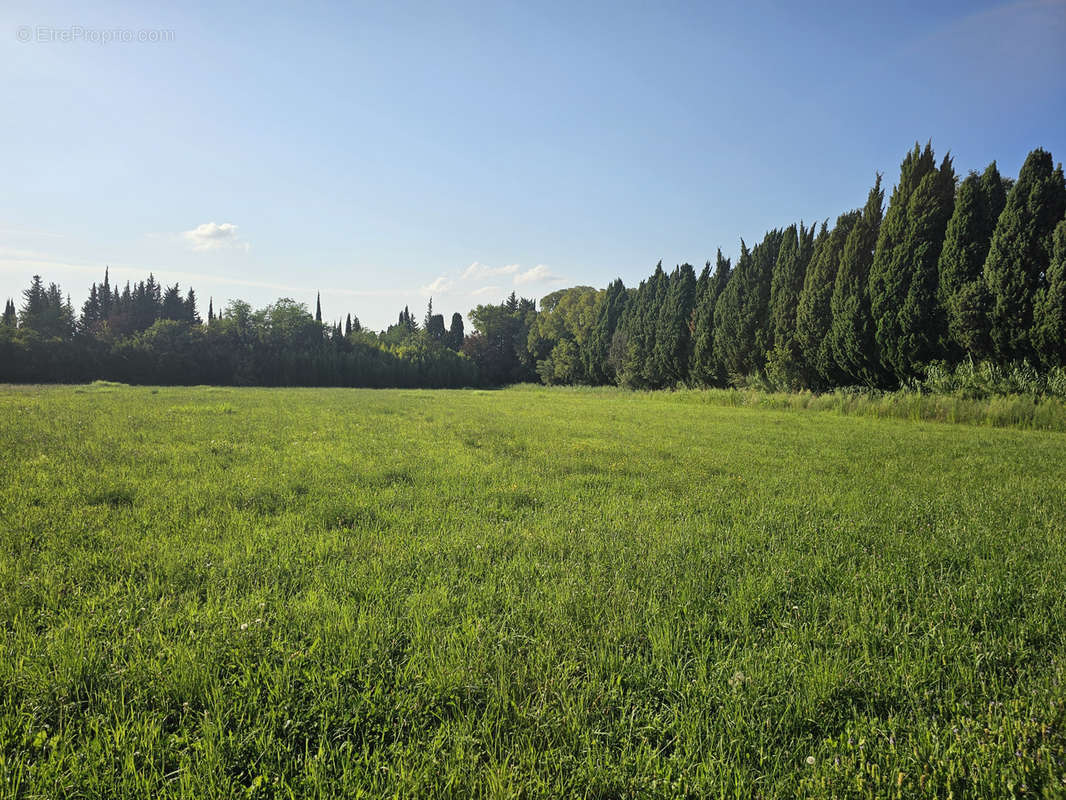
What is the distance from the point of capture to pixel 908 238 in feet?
70.0

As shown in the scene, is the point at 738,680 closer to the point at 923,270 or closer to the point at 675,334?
the point at 923,270

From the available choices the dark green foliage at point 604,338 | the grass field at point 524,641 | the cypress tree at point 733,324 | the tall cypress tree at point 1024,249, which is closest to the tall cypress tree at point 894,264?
the tall cypress tree at point 1024,249

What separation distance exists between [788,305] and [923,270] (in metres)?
8.13

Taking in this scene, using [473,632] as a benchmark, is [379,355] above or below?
above

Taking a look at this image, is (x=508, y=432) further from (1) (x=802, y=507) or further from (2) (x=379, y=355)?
(2) (x=379, y=355)

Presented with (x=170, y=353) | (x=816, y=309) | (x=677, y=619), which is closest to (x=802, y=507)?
(x=677, y=619)

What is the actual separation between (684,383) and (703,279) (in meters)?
8.80

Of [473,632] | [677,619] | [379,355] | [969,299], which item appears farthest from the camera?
[379,355]

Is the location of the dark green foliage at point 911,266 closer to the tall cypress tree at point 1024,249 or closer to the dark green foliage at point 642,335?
the tall cypress tree at point 1024,249

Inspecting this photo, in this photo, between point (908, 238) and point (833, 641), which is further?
point (908, 238)

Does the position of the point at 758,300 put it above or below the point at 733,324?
above

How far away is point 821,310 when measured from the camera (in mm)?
25750

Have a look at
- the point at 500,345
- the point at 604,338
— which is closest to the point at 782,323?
the point at 604,338

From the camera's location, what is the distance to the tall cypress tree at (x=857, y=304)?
75.4 ft
